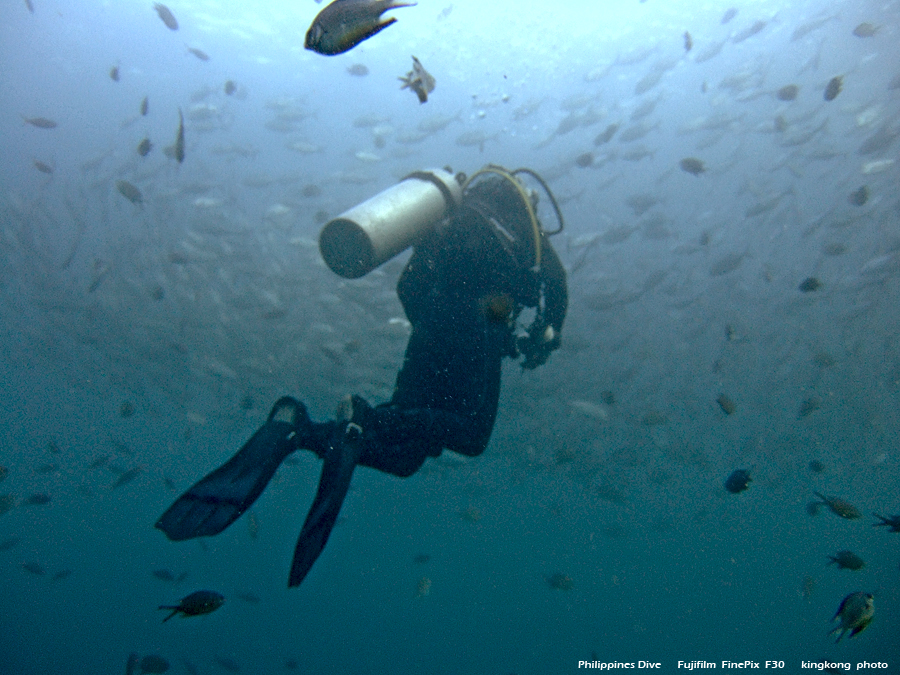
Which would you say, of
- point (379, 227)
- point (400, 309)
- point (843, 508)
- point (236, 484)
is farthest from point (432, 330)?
point (400, 309)

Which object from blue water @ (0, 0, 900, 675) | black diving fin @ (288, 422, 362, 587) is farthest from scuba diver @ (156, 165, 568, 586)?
blue water @ (0, 0, 900, 675)

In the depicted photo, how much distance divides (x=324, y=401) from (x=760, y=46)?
2721cm

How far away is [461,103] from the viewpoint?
26625 millimetres

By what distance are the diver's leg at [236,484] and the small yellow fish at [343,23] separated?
2.49 metres

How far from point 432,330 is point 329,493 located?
1.63 metres

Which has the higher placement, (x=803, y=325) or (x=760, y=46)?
(x=760, y=46)

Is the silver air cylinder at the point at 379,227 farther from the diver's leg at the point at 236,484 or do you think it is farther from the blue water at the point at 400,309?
the blue water at the point at 400,309

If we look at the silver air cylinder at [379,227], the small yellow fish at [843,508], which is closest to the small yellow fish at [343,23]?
the silver air cylinder at [379,227]

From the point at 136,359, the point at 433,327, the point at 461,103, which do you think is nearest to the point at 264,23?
the point at 461,103

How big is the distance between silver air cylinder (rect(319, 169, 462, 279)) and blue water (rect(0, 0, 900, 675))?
1.99m

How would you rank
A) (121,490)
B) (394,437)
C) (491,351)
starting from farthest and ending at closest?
(121,490) → (491,351) → (394,437)

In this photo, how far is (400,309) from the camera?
42.1 ft

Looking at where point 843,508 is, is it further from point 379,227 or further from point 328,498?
point 379,227

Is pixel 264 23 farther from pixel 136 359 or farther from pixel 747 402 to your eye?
pixel 747 402
